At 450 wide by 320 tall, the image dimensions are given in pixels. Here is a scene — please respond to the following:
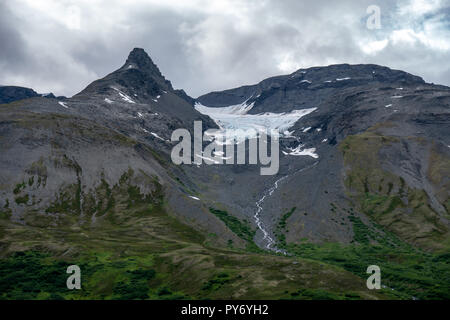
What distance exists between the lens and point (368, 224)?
135 metres

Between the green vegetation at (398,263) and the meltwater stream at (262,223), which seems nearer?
the green vegetation at (398,263)

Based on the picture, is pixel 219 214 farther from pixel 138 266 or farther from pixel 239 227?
pixel 138 266

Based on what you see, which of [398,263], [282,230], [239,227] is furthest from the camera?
[282,230]

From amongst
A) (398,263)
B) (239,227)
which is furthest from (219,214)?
(398,263)

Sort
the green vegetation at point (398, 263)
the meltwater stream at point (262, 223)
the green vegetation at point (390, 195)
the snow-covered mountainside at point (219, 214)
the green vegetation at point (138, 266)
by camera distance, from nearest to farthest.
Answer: the green vegetation at point (138, 266) < the snow-covered mountainside at point (219, 214) < the green vegetation at point (398, 263) < the meltwater stream at point (262, 223) < the green vegetation at point (390, 195)

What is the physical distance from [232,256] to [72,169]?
272 ft

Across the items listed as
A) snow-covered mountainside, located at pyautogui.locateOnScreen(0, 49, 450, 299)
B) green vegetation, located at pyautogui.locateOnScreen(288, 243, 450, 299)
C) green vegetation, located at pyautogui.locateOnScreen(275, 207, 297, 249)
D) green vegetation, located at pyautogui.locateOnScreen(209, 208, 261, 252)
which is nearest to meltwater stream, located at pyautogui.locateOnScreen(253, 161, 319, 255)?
snow-covered mountainside, located at pyautogui.locateOnScreen(0, 49, 450, 299)

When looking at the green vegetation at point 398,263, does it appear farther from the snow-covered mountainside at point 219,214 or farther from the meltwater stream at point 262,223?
the meltwater stream at point 262,223

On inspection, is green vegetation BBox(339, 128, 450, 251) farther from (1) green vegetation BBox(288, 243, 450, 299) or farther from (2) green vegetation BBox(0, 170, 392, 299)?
(2) green vegetation BBox(0, 170, 392, 299)

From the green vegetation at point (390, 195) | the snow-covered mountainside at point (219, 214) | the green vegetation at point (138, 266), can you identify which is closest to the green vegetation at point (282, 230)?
the snow-covered mountainside at point (219, 214)

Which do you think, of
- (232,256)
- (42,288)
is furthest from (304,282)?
(42,288)

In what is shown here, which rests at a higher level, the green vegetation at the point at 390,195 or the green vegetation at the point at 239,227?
the green vegetation at the point at 390,195

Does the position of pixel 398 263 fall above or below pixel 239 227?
below

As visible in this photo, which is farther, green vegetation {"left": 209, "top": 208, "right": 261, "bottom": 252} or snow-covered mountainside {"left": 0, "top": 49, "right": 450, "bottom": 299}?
green vegetation {"left": 209, "top": 208, "right": 261, "bottom": 252}
